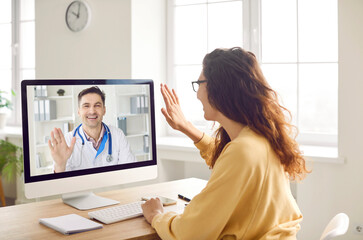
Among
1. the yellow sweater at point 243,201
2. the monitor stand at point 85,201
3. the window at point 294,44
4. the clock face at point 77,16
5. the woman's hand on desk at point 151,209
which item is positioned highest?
the clock face at point 77,16

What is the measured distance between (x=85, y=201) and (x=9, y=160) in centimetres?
258

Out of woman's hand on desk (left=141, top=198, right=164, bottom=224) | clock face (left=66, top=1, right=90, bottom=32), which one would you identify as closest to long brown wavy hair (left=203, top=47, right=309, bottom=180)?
woman's hand on desk (left=141, top=198, right=164, bottom=224)

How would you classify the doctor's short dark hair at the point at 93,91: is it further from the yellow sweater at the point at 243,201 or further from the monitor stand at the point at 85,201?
the yellow sweater at the point at 243,201

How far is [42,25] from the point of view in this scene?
416 centimetres

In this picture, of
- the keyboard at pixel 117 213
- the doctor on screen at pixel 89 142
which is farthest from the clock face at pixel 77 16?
the keyboard at pixel 117 213

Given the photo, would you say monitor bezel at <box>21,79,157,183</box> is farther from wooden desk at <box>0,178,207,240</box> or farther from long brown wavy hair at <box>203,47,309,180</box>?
long brown wavy hair at <box>203,47,309,180</box>

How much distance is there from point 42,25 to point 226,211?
131 inches

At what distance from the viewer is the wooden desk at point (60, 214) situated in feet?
5.25

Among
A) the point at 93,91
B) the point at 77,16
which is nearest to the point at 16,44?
the point at 77,16

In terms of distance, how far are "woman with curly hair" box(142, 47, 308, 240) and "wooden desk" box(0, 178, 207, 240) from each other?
0.31 ft

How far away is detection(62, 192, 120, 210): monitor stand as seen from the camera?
6.36 ft

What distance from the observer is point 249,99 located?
152 centimetres

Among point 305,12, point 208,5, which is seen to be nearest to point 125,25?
point 208,5

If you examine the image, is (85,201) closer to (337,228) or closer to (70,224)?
(70,224)
